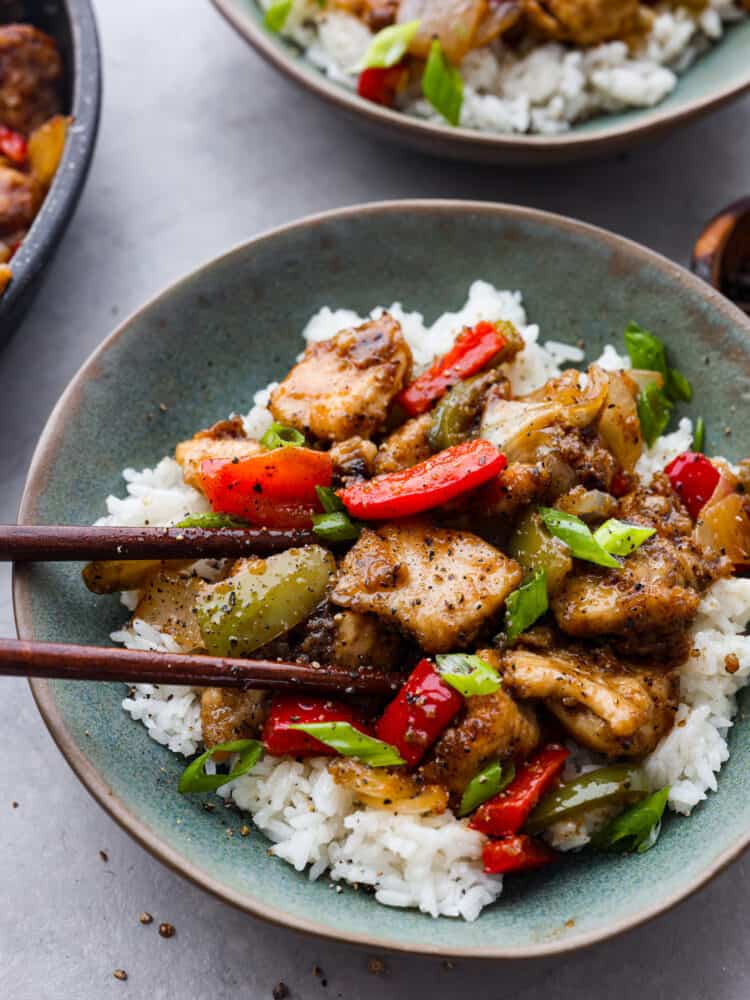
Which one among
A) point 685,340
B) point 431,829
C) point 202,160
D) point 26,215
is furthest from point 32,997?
point 202,160

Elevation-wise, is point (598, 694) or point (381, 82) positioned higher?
point (381, 82)

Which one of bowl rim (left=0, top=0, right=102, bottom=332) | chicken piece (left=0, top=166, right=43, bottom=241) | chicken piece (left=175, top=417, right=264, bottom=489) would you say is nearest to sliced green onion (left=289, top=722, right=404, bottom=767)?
chicken piece (left=175, top=417, right=264, bottom=489)

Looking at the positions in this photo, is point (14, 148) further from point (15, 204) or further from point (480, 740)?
point (480, 740)

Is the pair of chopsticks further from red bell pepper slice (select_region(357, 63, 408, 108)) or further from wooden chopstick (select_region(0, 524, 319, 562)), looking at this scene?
red bell pepper slice (select_region(357, 63, 408, 108))

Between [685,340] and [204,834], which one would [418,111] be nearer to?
[685,340]

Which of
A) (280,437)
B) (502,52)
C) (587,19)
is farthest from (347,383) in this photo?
(587,19)

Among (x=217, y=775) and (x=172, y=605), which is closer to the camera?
(x=217, y=775)
